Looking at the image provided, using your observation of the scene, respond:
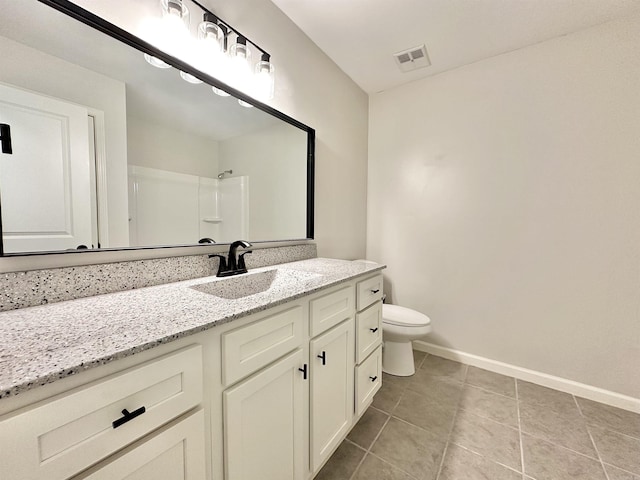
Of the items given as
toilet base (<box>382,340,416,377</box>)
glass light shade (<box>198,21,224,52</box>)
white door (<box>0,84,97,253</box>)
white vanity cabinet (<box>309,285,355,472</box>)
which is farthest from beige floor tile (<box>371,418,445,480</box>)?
glass light shade (<box>198,21,224,52</box>)

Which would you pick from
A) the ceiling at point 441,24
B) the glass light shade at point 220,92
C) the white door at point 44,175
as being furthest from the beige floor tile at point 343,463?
the ceiling at point 441,24

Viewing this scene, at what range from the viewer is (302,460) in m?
0.99

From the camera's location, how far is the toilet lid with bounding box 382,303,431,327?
1846mm

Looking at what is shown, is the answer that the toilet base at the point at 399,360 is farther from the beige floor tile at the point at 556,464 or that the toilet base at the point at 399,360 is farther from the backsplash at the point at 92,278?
the backsplash at the point at 92,278

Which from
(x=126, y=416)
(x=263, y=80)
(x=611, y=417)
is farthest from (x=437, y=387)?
(x=263, y=80)

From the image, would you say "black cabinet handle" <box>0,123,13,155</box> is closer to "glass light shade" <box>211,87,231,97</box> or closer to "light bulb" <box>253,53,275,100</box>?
"glass light shade" <box>211,87,231,97</box>

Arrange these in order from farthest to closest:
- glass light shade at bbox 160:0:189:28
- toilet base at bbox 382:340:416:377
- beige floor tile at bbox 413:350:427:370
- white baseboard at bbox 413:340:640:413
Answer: beige floor tile at bbox 413:350:427:370 < toilet base at bbox 382:340:416:377 < white baseboard at bbox 413:340:640:413 < glass light shade at bbox 160:0:189:28

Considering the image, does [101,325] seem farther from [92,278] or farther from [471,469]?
[471,469]

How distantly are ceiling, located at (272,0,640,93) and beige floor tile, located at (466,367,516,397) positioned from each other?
2.35 metres

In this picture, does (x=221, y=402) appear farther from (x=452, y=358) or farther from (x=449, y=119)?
(x=449, y=119)

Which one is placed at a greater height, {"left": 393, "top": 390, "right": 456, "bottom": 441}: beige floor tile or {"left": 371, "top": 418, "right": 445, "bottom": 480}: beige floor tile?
{"left": 393, "top": 390, "right": 456, "bottom": 441}: beige floor tile

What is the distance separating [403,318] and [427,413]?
1.92ft

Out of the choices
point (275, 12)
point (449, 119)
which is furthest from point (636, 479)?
point (275, 12)

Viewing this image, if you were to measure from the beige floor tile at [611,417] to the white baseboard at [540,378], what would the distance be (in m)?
0.04
